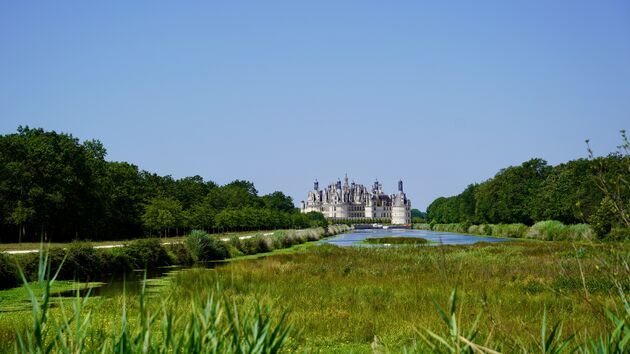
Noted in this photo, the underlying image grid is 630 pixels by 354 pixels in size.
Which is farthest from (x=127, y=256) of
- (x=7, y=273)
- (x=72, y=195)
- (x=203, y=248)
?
(x=72, y=195)

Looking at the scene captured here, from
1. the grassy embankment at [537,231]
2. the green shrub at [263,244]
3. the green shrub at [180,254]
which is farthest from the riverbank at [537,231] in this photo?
the green shrub at [180,254]

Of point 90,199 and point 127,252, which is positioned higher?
point 90,199

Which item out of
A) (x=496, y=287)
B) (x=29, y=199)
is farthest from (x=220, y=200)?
(x=496, y=287)

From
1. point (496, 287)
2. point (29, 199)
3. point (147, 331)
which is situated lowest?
point (496, 287)

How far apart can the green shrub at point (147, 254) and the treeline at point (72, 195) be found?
35.0ft

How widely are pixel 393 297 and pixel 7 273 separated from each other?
1444 cm

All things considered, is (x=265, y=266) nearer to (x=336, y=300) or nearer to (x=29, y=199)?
(x=336, y=300)

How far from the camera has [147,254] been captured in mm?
32562

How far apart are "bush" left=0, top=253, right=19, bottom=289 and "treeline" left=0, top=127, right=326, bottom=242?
18.7 meters

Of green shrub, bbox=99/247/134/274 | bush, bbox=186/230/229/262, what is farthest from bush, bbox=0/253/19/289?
bush, bbox=186/230/229/262

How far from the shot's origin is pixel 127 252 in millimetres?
32906

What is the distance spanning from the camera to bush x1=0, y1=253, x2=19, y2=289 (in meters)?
23.2

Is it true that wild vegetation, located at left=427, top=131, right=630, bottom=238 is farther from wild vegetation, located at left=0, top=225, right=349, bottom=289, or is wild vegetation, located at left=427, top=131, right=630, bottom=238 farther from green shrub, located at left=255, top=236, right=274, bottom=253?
wild vegetation, located at left=0, top=225, right=349, bottom=289

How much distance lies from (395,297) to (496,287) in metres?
3.67
